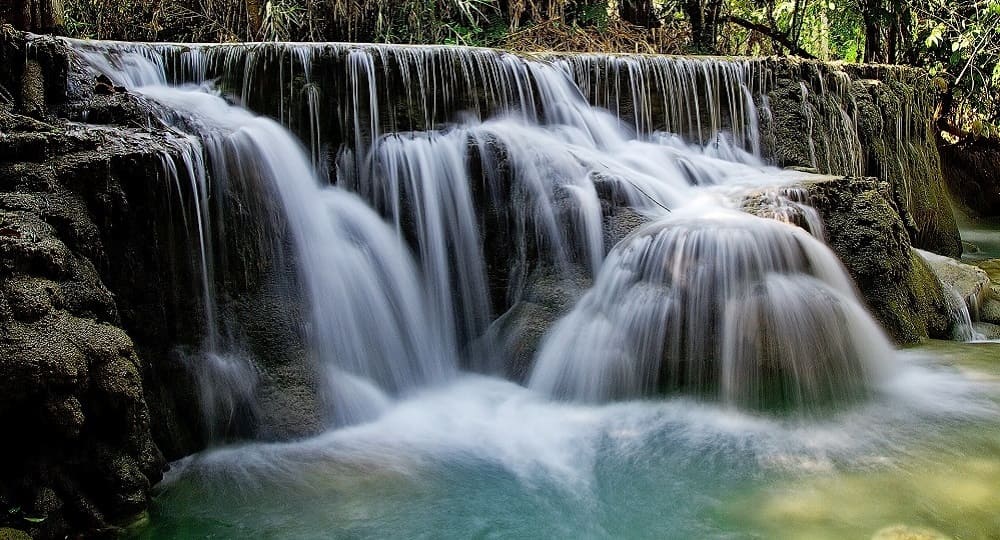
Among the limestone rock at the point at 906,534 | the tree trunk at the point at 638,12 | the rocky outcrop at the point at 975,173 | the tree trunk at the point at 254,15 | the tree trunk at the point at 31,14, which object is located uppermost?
the tree trunk at the point at 638,12

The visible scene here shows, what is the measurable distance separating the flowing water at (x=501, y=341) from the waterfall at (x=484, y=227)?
0.02 metres

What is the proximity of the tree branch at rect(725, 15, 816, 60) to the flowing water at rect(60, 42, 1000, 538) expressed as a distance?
19.4 ft

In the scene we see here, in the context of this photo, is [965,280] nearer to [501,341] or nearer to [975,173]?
[501,341]

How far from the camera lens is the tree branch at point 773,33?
11789 millimetres

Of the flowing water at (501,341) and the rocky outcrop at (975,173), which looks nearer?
the flowing water at (501,341)

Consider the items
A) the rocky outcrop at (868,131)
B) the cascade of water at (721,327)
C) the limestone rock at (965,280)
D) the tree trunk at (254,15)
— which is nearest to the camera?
the cascade of water at (721,327)

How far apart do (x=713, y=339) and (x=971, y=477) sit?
1.48 metres

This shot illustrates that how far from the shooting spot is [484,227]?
18.2 ft

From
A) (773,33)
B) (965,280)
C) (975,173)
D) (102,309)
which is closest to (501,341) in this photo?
(102,309)

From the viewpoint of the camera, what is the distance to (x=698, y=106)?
7727 mm

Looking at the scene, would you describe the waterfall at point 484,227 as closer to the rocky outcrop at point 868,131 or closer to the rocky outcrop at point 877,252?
the rocky outcrop at point 877,252

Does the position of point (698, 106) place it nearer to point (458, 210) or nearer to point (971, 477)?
point (458, 210)

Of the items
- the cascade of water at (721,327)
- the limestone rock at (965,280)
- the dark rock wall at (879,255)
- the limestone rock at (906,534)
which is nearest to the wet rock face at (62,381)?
the cascade of water at (721,327)

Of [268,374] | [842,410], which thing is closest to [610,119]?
[842,410]
